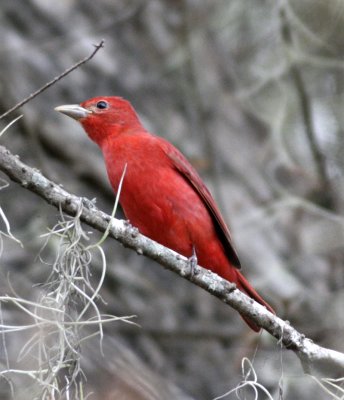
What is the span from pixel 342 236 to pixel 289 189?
678mm

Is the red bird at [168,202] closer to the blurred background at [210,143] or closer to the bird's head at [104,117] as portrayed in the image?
the bird's head at [104,117]

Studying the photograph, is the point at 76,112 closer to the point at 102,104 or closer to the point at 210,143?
the point at 102,104

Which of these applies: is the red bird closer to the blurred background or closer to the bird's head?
the bird's head

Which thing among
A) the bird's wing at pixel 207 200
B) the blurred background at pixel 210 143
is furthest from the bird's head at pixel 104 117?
the blurred background at pixel 210 143

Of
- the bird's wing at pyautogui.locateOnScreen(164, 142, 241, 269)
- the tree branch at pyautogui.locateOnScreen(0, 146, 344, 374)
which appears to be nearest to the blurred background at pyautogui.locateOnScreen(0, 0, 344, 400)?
the bird's wing at pyautogui.locateOnScreen(164, 142, 241, 269)

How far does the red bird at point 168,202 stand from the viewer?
5.09m

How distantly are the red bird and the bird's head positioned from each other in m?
0.03

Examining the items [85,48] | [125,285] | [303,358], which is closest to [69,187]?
[125,285]

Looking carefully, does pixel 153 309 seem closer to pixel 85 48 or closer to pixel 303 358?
pixel 85 48

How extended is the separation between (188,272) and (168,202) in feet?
2.89

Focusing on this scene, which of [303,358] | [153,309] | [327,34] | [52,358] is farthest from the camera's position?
[153,309]

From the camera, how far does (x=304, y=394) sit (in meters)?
7.31

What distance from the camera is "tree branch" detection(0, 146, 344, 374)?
3.94 m

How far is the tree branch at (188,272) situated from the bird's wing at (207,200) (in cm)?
93
